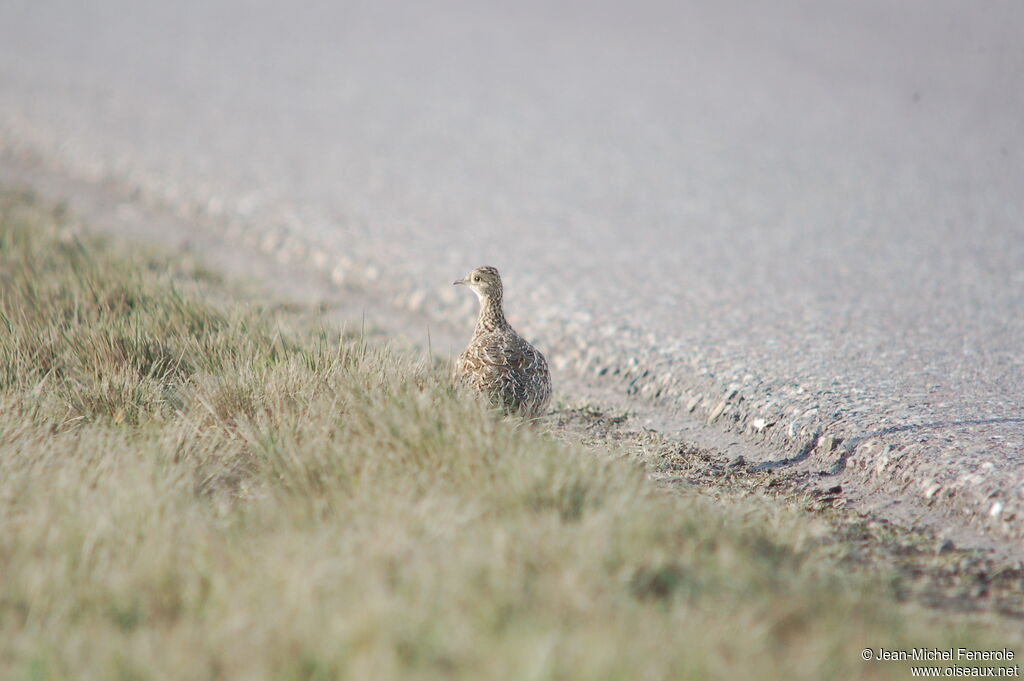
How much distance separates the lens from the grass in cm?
288

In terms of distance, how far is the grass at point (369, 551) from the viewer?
288 cm

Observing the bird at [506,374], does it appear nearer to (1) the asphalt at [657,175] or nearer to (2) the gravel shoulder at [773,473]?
(2) the gravel shoulder at [773,473]

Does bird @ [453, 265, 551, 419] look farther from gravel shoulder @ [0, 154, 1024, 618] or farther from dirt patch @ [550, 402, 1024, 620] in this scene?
dirt patch @ [550, 402, 1024, 620]

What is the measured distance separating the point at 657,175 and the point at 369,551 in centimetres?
783

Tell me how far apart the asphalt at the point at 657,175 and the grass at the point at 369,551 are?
1391mm

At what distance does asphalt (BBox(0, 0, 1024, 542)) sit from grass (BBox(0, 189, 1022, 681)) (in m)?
1.39

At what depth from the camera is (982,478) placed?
13.8 ft

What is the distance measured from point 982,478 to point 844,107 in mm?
8887

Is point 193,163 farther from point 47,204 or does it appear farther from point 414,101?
point 414,101

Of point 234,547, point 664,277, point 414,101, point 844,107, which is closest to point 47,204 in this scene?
Result: point 414,101

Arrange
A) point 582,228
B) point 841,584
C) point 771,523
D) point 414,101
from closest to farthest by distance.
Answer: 1. point 841,584
2. point 771,523
3. point 582,228
4. point 414,101

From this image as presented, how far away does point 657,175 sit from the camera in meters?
10.4

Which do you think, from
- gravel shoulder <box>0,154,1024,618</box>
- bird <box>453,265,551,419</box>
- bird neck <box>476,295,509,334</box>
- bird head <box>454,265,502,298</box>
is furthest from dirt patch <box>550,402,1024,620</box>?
bird head <box>454,265,502,298</box>

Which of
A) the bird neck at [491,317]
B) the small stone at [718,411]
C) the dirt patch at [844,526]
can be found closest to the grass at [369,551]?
the dirt patch at [844,526]
